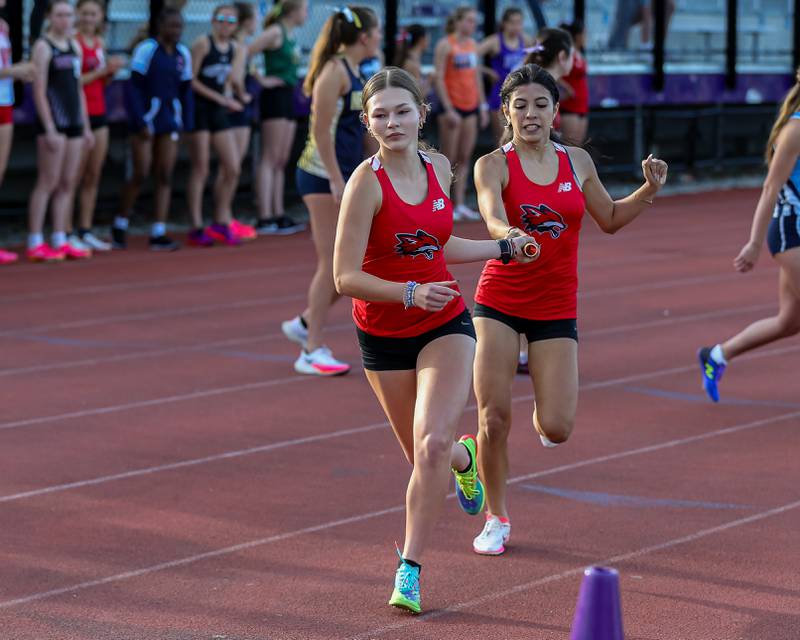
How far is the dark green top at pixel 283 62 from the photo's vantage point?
51.1ft

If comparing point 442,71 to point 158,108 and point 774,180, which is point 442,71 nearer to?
point 158,108

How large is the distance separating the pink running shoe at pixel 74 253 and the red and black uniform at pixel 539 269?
8.75 meters

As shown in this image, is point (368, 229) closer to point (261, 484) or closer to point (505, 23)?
point (261, 484)

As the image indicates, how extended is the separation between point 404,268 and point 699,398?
12.2 ft

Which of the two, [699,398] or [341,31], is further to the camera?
[341,31]

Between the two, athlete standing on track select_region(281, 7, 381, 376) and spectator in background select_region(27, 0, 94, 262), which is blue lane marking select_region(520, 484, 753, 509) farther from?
spectator in background select_region(27, 0, 94, 262)

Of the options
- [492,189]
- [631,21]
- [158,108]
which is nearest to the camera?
[492,189]

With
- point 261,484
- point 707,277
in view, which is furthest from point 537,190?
point 707,277

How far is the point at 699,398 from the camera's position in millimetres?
8406

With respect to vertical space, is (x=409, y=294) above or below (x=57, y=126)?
above

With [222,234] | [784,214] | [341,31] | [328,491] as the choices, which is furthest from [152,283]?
[328,491]

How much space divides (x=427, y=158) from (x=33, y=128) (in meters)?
10.9

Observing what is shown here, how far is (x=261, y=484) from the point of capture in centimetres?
660

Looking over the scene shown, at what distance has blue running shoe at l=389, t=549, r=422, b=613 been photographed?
488cm
